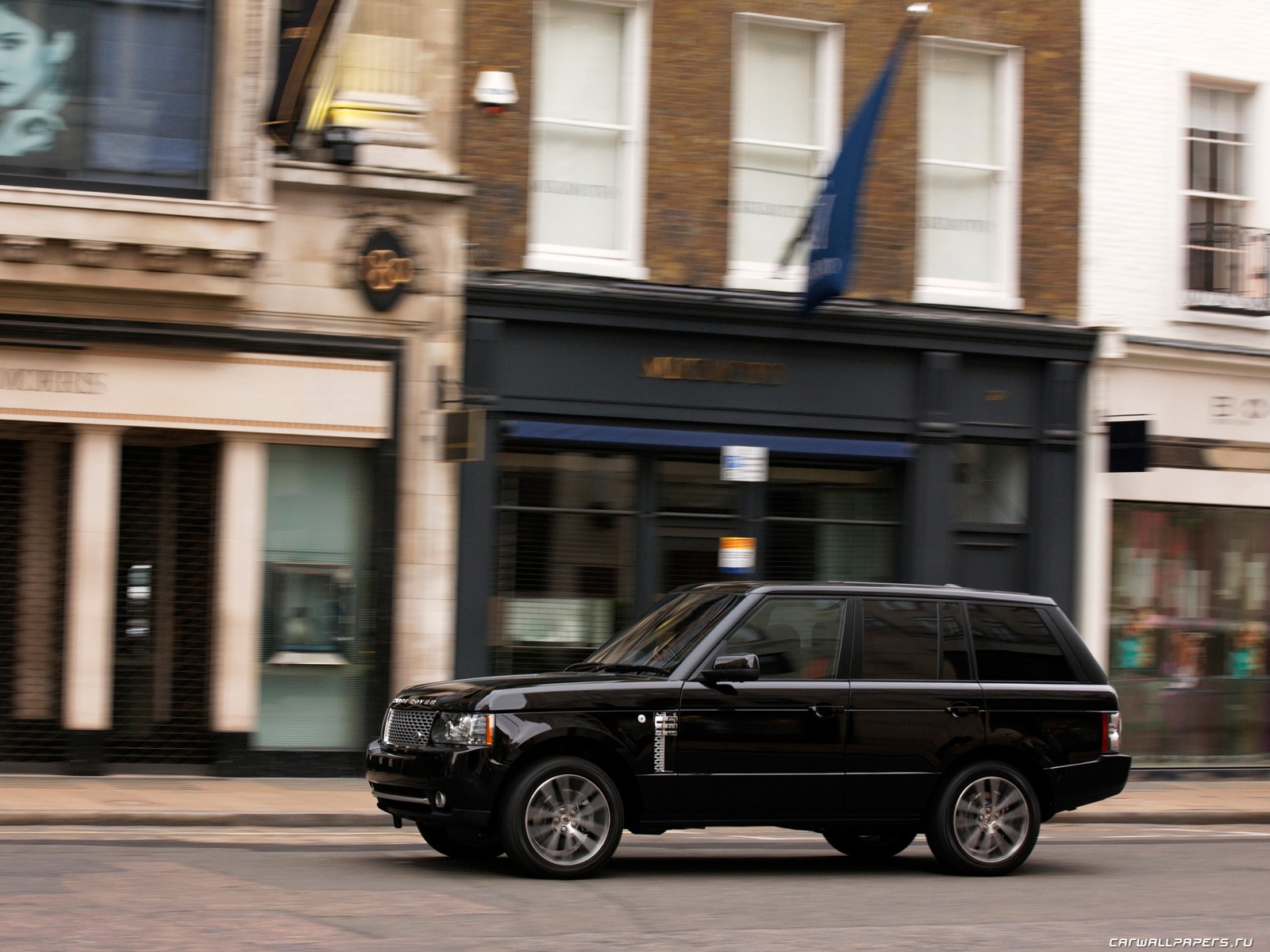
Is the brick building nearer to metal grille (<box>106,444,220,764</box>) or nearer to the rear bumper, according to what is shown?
metal grille (<box>106,444,220,764</box>)

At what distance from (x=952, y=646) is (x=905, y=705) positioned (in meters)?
0.61

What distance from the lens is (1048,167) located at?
18.5 m

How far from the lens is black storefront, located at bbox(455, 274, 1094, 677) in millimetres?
16391

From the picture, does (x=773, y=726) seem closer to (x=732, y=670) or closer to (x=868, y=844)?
(x=732, y=670)

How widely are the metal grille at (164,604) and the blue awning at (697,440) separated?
3.06m

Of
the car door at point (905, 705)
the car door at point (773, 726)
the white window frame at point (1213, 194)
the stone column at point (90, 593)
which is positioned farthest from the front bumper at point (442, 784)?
the white window frame at point (1213, 194)

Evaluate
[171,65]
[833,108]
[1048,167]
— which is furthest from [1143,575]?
[171,65]

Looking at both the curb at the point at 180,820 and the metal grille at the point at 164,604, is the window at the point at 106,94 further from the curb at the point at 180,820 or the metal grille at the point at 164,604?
the curb at the point at 180,820

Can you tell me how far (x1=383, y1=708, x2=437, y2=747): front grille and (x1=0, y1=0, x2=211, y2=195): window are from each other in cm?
671

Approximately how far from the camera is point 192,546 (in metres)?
15.7

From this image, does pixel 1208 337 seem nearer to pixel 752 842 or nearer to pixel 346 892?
pixel 752 842

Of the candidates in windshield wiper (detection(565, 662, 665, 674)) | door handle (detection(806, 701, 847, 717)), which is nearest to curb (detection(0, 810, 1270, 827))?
windshield wiper (detection(565, 662, 665, 674))

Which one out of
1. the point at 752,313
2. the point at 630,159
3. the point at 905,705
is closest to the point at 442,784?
the point at 905,705

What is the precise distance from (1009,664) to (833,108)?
27.9 ft
